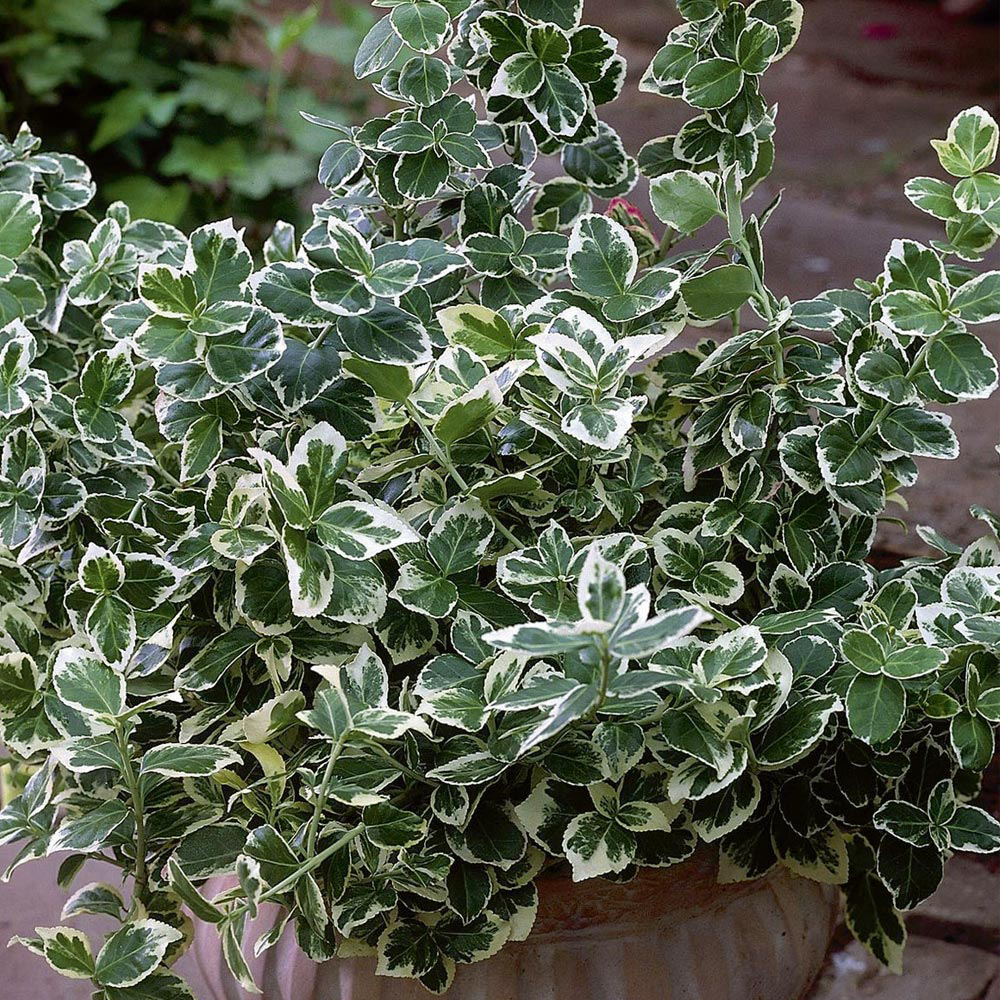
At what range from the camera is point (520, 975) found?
72 centimetres

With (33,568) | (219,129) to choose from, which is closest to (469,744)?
(33,568)

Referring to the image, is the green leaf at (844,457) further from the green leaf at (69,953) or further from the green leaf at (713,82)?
the green leaf at (69,953)

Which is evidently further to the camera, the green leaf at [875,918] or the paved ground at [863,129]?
the paved ground at [863,129]

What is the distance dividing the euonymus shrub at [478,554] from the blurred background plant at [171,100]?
53.7 inches

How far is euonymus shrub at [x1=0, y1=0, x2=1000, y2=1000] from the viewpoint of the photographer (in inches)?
25.6

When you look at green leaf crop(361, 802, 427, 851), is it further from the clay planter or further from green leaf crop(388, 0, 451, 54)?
green leaf crop(388, 0, 451, 54)

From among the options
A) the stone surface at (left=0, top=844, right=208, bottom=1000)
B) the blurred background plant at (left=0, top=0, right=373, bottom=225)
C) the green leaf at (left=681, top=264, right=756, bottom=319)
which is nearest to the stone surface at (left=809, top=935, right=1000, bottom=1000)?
the stone surface at (left=0, top=844, right=208, bottom=1000)

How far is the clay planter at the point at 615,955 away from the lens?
71cm

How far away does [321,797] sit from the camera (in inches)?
24.5

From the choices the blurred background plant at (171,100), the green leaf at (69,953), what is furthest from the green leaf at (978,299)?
the blurred background plant at (171,100)

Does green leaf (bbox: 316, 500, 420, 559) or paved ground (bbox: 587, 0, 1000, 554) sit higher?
green leaf (bbox: 316, 500, 420, 559)

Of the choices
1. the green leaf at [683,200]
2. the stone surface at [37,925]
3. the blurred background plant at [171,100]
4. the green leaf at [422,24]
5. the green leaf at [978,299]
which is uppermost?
the green leaf at [422,24]

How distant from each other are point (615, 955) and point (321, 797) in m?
0.20

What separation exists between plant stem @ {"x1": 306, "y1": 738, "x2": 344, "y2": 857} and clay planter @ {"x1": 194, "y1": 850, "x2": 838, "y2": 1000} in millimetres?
118
